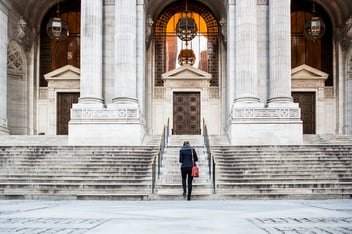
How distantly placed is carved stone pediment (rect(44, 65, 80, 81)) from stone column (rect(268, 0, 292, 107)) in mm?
12288

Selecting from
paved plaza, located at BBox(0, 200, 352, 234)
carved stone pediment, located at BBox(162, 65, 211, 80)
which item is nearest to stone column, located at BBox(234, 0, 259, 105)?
carved stone pediment, located at BBox(162, 65, 211, 80)

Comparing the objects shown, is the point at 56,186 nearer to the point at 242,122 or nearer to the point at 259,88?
the point at 242,122

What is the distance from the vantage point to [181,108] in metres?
30.9

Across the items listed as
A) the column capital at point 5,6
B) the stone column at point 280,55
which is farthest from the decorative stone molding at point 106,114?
the column capital at point 5,6

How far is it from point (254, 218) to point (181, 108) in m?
22.2

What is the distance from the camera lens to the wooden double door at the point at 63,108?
103 feet

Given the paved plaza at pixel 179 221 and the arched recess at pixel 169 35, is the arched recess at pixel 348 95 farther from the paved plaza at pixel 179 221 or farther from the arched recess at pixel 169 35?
the paved plaza at pixel 179 221

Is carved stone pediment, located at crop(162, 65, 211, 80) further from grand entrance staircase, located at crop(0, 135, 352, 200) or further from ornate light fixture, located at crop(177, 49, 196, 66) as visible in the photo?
grand entrance staircase, located at crop(0, 135, 352, 200)

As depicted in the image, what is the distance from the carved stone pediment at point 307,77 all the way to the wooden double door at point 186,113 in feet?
18.6

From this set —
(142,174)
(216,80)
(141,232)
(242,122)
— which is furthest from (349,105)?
(141,232)

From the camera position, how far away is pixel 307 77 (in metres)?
31.2

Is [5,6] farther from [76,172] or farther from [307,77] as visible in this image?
[307,77]

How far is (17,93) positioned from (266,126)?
49.3ft

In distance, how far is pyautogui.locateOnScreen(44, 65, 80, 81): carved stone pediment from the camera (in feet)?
103
